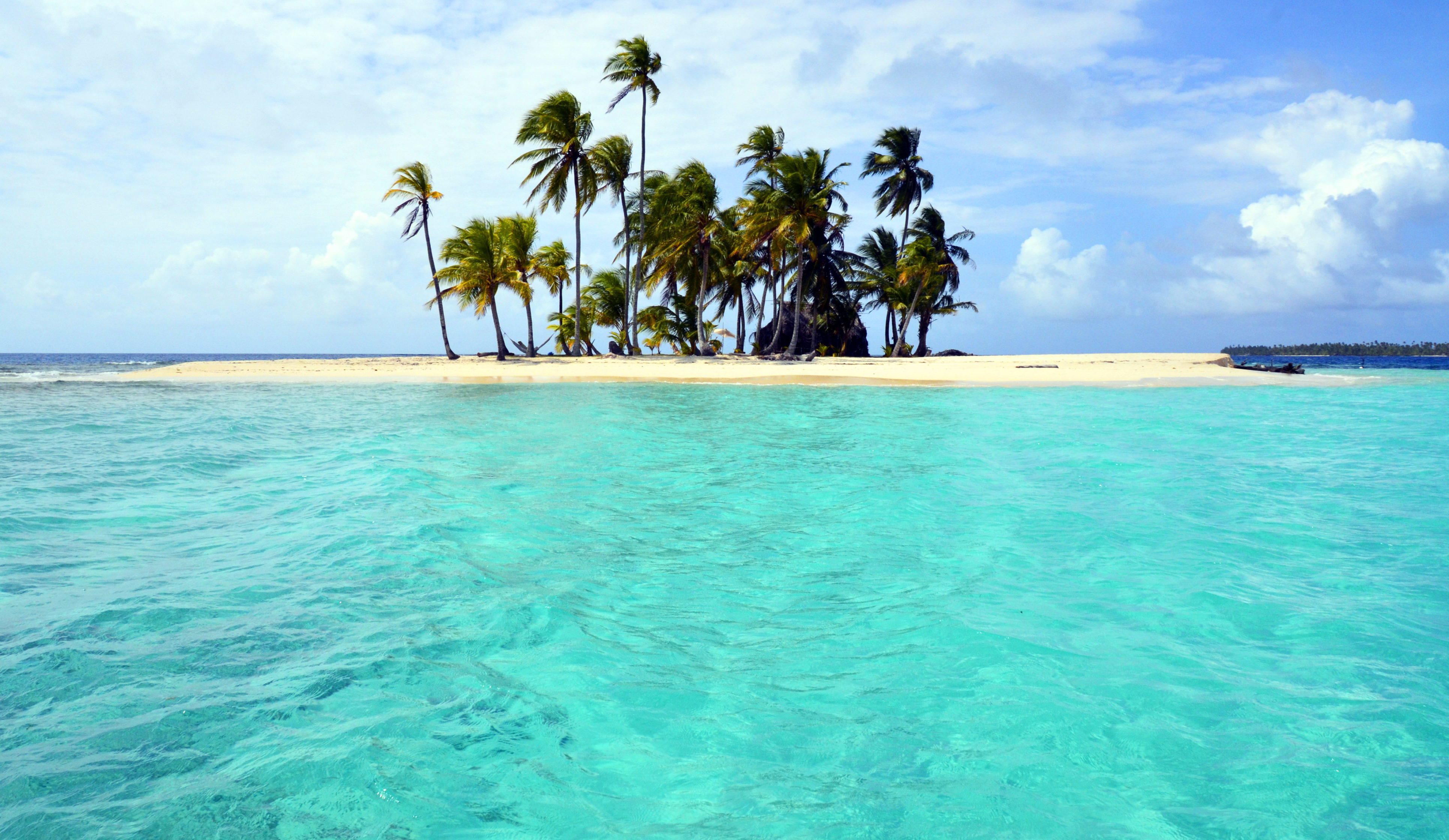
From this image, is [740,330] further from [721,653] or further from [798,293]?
[721,653]

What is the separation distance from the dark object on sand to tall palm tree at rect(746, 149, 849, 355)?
52.3ft

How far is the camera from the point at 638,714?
3078 millimetres

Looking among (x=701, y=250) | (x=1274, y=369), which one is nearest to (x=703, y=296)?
(x=701, y=250)

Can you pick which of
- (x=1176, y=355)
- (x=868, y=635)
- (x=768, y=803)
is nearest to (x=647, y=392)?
(x=868, y=635)

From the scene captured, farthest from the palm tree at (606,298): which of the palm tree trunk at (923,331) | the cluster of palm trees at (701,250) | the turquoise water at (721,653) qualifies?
the turquoise water at (721,653)

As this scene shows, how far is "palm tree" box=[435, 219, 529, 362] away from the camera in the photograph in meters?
30.8

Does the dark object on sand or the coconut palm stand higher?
the coconut palm

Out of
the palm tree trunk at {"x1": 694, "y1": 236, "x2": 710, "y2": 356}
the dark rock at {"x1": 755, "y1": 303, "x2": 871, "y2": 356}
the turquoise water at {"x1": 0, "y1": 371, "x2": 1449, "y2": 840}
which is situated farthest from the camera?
the dark rock at {"x1": 755, "y1": 303, "x2": 871, "y2": 356}

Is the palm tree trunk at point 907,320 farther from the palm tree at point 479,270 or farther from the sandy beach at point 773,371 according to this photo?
the palm tree at point 479,270

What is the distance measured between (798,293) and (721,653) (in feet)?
85.5

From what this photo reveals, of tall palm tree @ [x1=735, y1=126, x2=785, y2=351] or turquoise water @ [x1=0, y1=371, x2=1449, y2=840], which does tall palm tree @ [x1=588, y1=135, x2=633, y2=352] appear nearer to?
tall palm tree @ [x1=735, y1=126, x2=785, y2=351]

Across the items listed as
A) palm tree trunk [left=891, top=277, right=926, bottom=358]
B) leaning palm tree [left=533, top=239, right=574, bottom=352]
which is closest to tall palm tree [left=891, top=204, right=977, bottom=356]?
palm tree trunk [left=891, top=277, right=926, bottom=358]

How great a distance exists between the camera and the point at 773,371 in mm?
24234

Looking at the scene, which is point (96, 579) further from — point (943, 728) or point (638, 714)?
point (943, 728)
